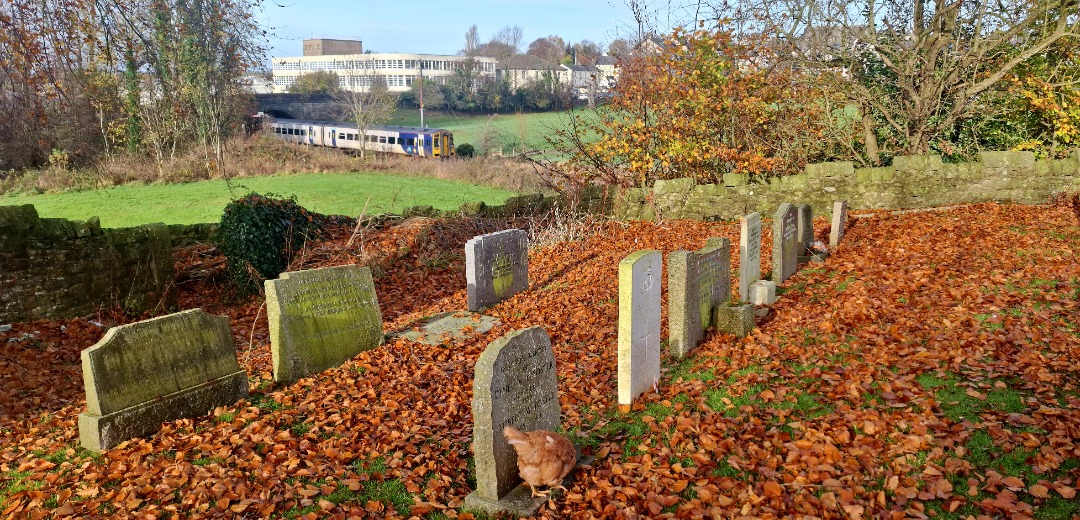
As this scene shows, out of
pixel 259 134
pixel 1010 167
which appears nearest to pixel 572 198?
pixel 1010 167

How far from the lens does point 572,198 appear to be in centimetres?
1644

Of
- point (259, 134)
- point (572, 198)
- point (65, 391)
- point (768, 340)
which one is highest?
point (259, 134)

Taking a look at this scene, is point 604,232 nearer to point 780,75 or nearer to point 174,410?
point 780,75

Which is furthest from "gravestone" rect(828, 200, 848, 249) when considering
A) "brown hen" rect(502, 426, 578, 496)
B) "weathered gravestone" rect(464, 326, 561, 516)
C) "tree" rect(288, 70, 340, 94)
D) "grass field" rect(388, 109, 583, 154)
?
"tree" rect(288, 70, 340, 94)

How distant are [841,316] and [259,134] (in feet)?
113

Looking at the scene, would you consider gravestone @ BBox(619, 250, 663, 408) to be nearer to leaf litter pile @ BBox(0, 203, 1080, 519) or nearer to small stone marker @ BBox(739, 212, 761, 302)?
leaf litter pile @ BBox(0, 203, 1080, 519)

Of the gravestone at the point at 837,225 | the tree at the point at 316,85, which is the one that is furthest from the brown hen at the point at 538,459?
the tree at the point at 316,85

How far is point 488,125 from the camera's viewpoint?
147 ft

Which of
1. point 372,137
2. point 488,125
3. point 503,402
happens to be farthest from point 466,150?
point 503,402

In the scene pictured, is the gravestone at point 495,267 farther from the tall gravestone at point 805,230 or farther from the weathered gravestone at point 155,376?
the tall gravestone at point 805,230

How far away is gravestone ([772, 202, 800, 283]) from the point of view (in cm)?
941

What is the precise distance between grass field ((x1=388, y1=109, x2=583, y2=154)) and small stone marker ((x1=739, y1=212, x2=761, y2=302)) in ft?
89.9

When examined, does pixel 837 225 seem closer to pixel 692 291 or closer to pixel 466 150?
pixel 692 291

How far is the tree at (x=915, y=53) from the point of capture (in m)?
14.7
